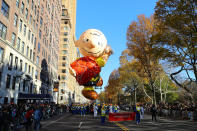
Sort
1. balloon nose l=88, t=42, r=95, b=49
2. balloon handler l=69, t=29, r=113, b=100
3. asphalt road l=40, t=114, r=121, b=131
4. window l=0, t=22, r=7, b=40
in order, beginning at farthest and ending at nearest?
window l=0, t=22, r=7, b=40 → balloon handler l=69, t=29, r=113, b=100 → balloon nose l=88, t=42, r=95, b=49 → asphalt road l=40, t=114, r=121, b=131

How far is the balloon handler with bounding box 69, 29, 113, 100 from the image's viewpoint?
1711 centimetres

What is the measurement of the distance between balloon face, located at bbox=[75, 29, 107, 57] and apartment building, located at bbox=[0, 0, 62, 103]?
9015mm

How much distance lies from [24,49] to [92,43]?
1624 cm

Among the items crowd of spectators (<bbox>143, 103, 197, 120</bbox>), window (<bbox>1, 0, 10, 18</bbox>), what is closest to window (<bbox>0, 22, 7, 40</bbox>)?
window (<bbox>1, 0, 10, 18</bbox>)

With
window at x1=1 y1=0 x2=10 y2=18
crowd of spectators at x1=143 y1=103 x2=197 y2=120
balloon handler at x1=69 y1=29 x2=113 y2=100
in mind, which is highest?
window at x1=1 y1=0 x2=10 y2=18

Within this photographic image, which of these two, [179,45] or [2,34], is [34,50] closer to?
[2,34]

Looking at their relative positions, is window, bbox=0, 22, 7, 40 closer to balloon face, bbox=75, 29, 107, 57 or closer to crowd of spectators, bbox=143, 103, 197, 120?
balloon face, bbox=75, 29, 107, 57

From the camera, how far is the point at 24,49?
28.3 metres

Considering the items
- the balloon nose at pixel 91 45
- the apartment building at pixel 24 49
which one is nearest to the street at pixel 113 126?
the apartment building at pixel 24 49

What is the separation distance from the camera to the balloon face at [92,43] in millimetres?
16984

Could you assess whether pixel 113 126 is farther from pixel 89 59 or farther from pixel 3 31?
pixel 3 31

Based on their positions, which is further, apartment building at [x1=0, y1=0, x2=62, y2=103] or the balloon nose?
apartment building at [x1=0, y1=0, x2=62, y2=103]

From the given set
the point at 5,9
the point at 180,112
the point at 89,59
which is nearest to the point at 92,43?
the point at 89,59

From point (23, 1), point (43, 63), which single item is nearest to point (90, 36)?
point (23, 1)
